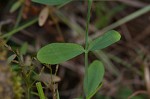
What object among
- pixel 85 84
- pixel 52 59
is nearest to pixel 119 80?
pixel 85 84

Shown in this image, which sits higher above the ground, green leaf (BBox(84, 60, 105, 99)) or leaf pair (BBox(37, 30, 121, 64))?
leaf pair (BBox(37, 30, 121, 64))

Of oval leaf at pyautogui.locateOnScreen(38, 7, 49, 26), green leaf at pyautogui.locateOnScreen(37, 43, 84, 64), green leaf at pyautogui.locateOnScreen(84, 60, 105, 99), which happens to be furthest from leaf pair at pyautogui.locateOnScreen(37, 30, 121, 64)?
oval leaf at pyautogui.locateOnScreen(38, 7, 49, 26)

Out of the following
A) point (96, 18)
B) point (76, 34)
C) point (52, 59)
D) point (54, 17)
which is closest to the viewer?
point (52, 59)

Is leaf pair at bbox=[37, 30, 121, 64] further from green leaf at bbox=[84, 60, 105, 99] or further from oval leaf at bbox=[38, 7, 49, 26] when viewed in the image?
oval leaf at bbox=[38, 7, 49, 26]

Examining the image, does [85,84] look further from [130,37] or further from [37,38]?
[130,37]

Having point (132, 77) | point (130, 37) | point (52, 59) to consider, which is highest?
point (52, 59)

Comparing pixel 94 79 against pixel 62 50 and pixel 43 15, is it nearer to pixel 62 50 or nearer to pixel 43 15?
pixel 62 50
